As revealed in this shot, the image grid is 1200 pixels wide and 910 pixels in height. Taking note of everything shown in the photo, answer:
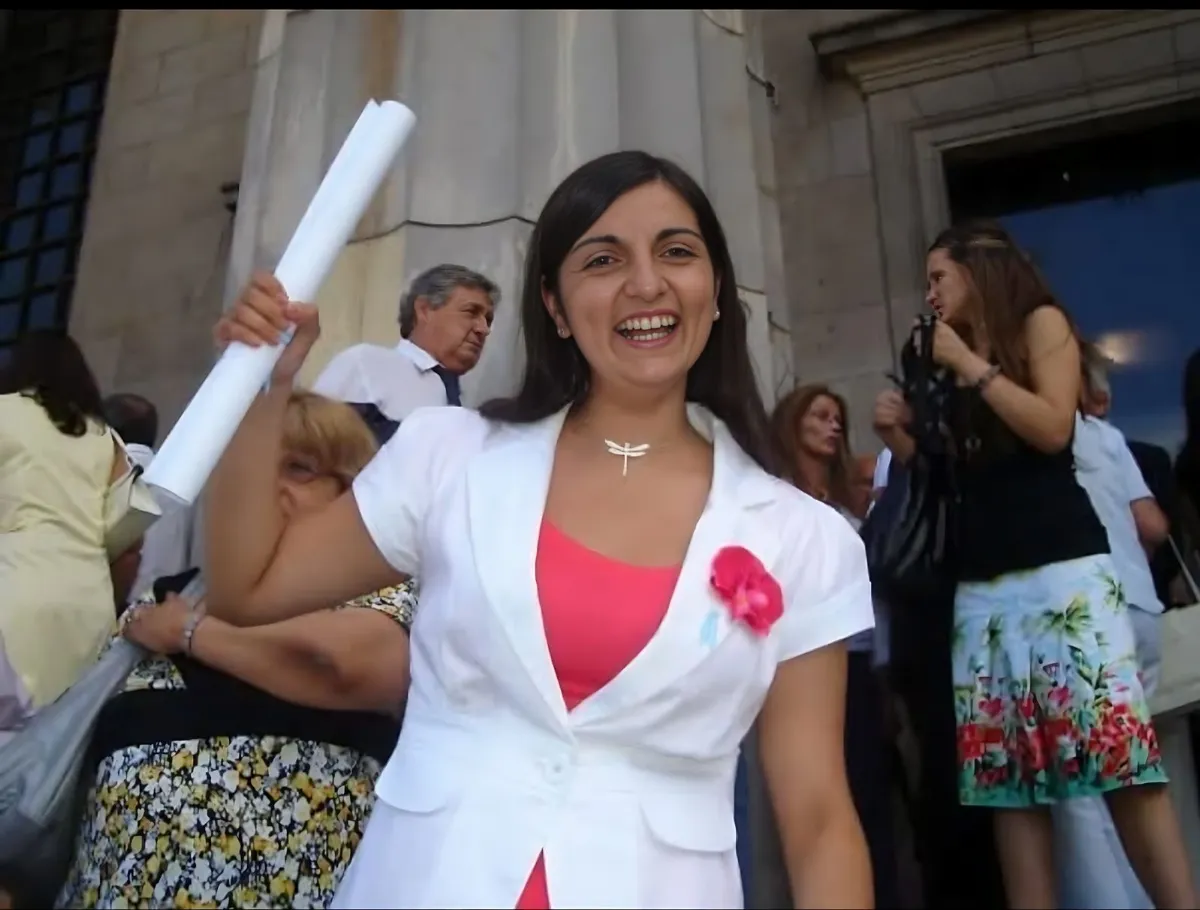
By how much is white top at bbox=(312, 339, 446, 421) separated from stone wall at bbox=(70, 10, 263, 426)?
2.82 m

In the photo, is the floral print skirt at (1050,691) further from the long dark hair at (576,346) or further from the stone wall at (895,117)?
the stone wall at (895,117)

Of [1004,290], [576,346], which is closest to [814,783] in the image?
[576,346]

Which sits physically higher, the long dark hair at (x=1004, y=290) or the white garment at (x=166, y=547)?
the long dark hair at (x=1004, y=290)

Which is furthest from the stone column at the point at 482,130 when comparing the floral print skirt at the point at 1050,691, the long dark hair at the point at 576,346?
the long dark hair at the point at 576,346

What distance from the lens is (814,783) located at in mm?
1377

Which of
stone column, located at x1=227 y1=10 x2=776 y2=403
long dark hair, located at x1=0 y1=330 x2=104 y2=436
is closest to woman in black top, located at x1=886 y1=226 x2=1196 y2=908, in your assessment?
stone column, located at x1=227 y1=10 x2=776 y2=403

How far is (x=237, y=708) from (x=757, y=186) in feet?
8.89

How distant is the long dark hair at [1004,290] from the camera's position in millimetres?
2787

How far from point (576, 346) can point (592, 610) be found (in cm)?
55

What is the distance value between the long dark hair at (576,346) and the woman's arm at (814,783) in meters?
0.34

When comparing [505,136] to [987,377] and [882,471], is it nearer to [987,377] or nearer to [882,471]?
[882,471]

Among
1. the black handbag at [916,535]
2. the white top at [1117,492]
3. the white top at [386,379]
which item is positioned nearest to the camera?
the black handbag at [916,535]

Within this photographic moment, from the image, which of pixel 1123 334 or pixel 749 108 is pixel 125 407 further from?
pixel 1123 334

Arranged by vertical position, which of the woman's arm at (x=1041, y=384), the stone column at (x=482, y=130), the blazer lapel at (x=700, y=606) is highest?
the stone column at (x=482, y=130)
